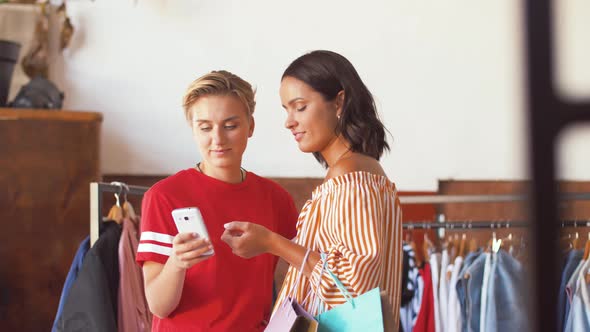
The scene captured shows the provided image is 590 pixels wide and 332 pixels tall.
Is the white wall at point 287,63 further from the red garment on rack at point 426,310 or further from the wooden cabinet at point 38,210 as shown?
the red garment on rack at point 426,310

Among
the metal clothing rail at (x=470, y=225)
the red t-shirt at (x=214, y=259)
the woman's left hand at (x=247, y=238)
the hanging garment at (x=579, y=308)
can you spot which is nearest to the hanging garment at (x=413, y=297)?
the metal clothing rail at (x=470, y=225)

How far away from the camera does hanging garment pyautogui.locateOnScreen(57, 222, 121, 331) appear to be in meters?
1.87

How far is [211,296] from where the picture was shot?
4.72 ft

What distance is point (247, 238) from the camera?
4.23 ft

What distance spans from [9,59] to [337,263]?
6.82 ft

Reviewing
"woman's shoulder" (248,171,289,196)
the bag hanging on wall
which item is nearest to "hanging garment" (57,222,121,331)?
"woman's shoulder" (248,171,289,196)

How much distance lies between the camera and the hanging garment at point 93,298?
1.87m

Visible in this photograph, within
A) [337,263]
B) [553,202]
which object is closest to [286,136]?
[337,263]

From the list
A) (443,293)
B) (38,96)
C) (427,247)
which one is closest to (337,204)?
(443,293)

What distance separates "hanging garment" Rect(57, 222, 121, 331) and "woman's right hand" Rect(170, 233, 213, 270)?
67 cm

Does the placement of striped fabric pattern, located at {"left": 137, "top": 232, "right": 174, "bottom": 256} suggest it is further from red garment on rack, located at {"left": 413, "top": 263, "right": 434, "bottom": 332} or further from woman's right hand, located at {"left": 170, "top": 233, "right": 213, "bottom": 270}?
red garment on rack, located at {"left": 413, "top": 263, "right": 434, "bottom": 332}

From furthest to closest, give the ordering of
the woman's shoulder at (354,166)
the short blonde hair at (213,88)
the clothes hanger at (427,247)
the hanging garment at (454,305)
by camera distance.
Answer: the clothes hanger at (427,247) → the hanging garment at (454,305) → the short blonde hair at (213,88) → the woman's shoulder at (354,166)

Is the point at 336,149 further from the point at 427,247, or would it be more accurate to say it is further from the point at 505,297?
the point at 427,247

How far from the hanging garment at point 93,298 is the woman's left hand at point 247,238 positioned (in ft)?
2.33
